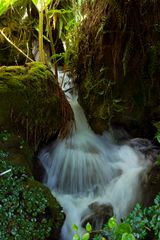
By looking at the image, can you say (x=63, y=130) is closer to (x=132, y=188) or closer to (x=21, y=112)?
(x=21, y=112)

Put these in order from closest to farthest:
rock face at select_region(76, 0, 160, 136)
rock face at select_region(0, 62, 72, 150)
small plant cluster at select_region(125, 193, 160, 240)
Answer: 1. small plant cluster at select_region(125, 193, 160, 240)
2. rock face at select_region(0, 62, 72, 150)
3. rock face at select_region(76, 0, 160, 136)

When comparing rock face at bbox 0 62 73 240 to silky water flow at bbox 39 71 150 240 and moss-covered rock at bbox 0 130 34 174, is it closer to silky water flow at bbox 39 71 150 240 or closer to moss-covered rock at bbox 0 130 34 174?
moss-covered rock at bbox 0 130 34 174

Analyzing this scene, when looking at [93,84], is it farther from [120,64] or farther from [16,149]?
[16,149]

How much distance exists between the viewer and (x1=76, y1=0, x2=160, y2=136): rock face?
3824mm

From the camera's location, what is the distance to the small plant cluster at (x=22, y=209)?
2799 mm

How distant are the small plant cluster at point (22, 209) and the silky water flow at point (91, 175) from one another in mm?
459

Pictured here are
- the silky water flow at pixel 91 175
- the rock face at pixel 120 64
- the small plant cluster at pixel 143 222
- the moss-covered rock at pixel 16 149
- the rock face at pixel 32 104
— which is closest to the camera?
the small plant cluster at pixel 143 222

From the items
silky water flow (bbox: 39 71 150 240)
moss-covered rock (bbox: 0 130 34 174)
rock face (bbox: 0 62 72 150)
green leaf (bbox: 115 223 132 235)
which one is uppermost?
rock face (bbox: 0 62 72 150)

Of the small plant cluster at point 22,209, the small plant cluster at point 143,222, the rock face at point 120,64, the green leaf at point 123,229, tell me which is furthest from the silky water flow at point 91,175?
the green leaf at point 123,229

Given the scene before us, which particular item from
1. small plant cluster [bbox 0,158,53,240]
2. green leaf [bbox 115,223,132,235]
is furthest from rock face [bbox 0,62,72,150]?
green leaf [bbox 115,223,132,235]

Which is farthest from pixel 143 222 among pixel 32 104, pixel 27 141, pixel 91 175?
pixel 32 104

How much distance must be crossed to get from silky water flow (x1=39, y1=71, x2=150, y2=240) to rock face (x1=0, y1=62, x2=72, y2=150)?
0.79 ft

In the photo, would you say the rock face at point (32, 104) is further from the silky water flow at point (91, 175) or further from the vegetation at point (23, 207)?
the vegetation at point (23, 207)

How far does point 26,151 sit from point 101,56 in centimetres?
147
